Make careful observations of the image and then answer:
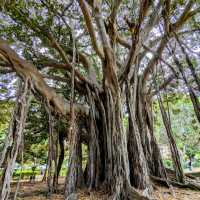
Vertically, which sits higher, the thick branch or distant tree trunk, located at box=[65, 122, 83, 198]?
the thick branch

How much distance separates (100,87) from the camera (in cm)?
373

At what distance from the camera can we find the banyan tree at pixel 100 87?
2.54 metres

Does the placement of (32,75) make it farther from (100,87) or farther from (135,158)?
(135,158)

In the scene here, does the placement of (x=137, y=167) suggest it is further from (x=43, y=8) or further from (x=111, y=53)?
(x=43, y=8)

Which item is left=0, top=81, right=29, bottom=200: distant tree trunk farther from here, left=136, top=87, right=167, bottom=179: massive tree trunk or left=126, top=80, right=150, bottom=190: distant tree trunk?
left=136, top=87, right=167, bottom=179: massive tree trunk

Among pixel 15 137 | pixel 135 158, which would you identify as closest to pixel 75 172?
pixel 135 158

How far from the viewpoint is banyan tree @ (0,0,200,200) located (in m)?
2.54

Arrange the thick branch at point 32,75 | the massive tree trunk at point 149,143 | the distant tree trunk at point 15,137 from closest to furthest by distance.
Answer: the distant tree trunk at point 15,137, the thick branch at point 32,75, the massive tree trunk at point 149,143

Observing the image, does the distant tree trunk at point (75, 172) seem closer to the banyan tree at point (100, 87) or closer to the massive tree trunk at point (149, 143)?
the banyan tree at point (100, 87)

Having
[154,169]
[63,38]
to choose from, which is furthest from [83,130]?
[63,38]

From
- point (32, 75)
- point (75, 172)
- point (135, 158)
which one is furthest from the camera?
point (75, 172)

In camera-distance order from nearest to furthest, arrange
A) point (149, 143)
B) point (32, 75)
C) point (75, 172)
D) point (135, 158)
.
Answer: point (32, 75) < point (135, 158) < point (75, 172) < point (149, 143)

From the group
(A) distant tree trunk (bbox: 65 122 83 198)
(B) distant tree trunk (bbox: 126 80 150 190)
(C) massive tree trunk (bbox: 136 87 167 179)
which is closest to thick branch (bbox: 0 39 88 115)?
(A) distant tree trunk (bbox: 65 122 83 198)

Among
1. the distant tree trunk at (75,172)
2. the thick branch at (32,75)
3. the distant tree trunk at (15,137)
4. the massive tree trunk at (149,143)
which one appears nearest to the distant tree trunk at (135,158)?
the massive tree trunk at (149,143)
